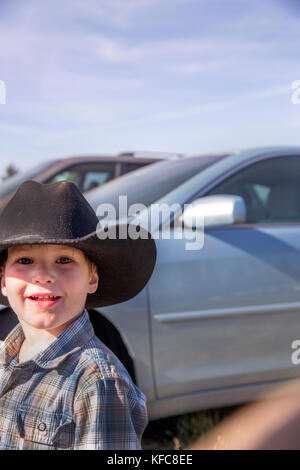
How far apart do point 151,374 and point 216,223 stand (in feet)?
2.43

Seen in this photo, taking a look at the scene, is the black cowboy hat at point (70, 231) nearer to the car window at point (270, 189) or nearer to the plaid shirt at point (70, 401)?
the plaid shirt at point (70, 401)

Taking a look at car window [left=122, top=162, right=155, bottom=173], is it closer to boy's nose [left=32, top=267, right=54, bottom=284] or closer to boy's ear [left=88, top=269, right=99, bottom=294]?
boy's ear [left=88, top=269, right=99, bottom=294]

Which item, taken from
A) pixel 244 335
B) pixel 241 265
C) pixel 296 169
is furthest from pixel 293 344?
pixel 296 169

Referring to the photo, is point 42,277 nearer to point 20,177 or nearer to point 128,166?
point 20,177

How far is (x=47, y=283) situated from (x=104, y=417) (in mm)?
291

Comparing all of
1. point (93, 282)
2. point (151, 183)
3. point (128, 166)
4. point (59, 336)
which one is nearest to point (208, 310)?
point (151, 183)

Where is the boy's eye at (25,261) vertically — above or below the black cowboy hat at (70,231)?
below

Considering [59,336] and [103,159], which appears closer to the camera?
[59,336]

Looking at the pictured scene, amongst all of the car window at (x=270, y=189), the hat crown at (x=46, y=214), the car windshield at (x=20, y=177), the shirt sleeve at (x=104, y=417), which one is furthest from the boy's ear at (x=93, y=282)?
the car windshield at (x=20, y=177)

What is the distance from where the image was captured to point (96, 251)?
1.08 metres

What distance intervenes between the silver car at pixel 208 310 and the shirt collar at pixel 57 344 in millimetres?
914

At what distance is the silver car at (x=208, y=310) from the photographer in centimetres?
212

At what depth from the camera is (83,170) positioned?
545cm
